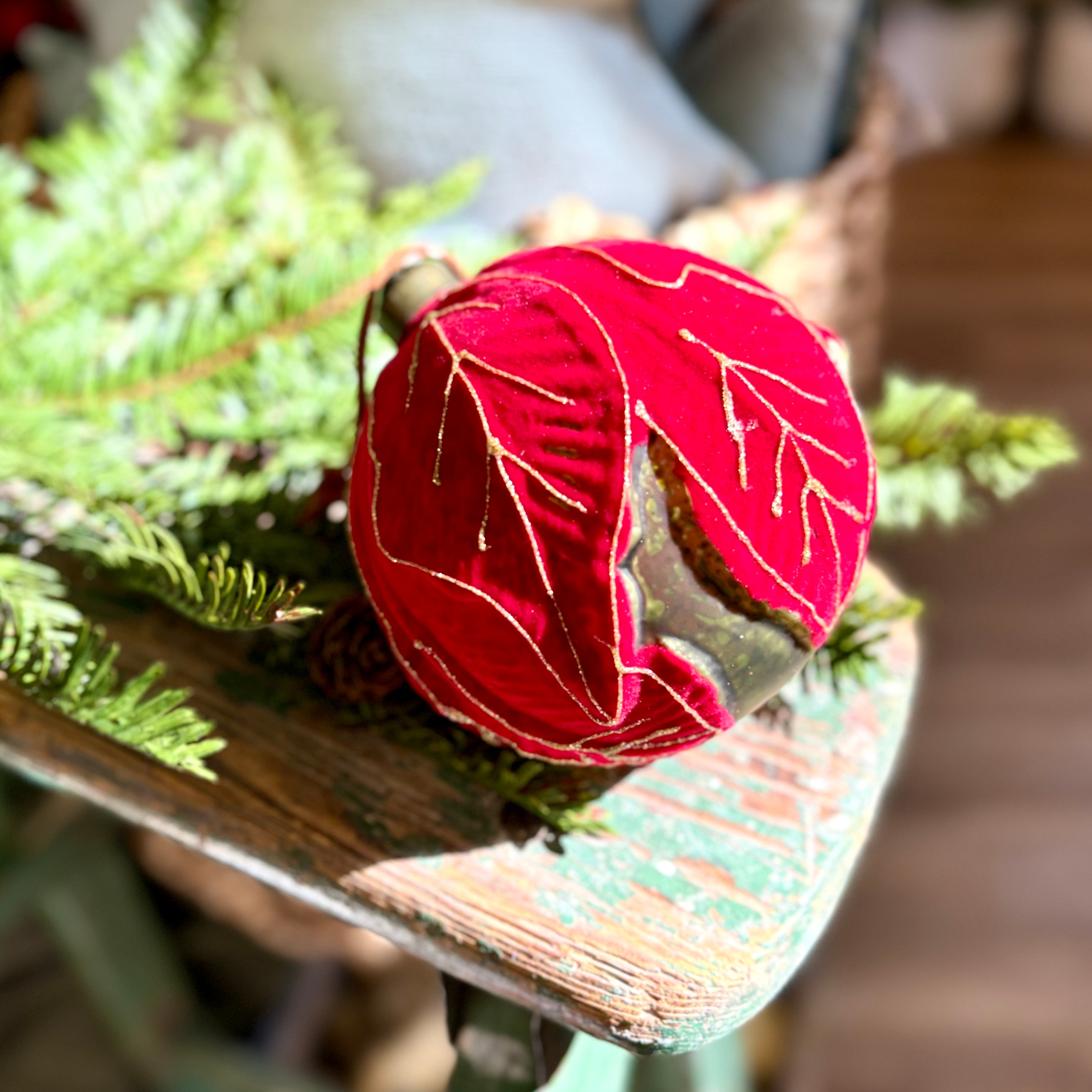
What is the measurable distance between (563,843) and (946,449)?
159 millimetres

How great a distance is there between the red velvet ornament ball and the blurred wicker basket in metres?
0.23

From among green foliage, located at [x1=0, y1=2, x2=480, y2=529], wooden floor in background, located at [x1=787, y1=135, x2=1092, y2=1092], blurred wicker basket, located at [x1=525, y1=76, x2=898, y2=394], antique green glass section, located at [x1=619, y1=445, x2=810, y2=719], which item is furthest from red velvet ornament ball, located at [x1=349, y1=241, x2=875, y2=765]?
wooden floor in background, located at [x1=787, y1=135, x2=1092, y2=1092]

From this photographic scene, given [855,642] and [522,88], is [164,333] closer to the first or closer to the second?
[855,642]

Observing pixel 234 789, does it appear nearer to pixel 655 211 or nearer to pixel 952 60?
pixel 655 211

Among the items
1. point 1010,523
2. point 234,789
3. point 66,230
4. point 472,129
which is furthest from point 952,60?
point 234,789

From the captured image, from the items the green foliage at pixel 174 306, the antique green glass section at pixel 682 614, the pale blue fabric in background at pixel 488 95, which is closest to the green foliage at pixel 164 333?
the green foliage at pixel 174 306

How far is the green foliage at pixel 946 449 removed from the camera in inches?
12.1

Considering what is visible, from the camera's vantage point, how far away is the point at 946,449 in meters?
0.32

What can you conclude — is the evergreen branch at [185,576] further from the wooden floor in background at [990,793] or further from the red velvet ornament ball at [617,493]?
the wooden floor in background at [990,793]

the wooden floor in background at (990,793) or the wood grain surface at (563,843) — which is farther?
the wooden floor in background at (990,793)

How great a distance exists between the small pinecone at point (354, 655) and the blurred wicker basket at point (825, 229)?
228 mm

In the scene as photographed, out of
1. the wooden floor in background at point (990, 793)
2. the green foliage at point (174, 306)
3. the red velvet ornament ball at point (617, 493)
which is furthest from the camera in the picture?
the wooden floor in background at point (990, 793)

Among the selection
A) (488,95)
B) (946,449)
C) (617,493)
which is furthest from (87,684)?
(488,95)

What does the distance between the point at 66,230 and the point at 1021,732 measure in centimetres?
75
